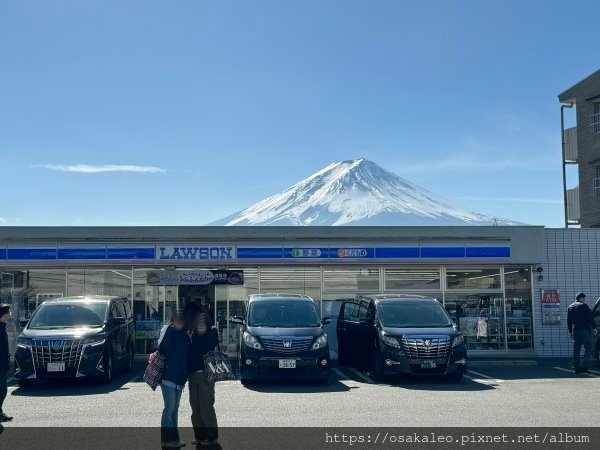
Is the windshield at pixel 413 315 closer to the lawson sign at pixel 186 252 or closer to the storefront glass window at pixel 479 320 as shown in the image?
the storefront glass window at pixel 479 320

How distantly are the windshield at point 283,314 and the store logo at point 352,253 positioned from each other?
17.1ft

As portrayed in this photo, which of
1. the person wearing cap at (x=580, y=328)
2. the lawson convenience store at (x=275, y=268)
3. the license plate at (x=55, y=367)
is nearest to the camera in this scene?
the license plate at (x=55, y=367)

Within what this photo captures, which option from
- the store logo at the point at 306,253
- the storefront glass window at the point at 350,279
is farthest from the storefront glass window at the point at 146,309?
the storefront glass window at the point at 350,279

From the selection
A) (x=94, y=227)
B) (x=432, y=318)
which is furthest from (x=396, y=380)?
(x=94, y=227)

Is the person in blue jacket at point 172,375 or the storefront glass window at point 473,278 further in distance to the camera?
the storefront glass window at point 473,278

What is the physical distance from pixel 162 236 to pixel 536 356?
35.3 feet

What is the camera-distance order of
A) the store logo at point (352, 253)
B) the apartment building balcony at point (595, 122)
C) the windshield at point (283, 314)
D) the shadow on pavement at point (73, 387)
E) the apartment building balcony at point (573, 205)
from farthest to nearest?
the apartment building balcony at point (573, 205) → the apartment building balcony at point (595, 122) → the store logo at point (352, 253) → the windshield at point (283, 314) → the shadow on pavement at point (73, 387)

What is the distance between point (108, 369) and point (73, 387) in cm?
70

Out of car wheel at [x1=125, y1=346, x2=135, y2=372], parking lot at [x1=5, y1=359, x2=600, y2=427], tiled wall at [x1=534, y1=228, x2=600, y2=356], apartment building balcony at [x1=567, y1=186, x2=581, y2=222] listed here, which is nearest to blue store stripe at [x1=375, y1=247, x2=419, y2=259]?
tiled wall at [x1=534, y1=228, x2=600, y2=356]

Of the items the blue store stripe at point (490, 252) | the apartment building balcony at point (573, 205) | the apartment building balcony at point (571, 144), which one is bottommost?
the blue store stripe at point (490, 252)

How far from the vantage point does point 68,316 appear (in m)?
15.5

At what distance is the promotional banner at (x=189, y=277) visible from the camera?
69.9 ft

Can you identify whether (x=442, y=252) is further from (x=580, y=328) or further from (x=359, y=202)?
(x=359, y=202)

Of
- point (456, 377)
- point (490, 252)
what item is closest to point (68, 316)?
point (456, 377)
